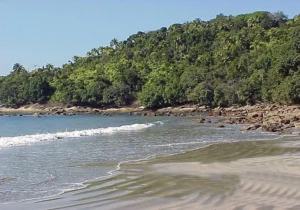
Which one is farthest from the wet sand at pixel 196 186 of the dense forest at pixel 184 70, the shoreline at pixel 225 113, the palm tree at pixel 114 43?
the palm tree at pixel 114 43

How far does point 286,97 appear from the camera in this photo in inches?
2437

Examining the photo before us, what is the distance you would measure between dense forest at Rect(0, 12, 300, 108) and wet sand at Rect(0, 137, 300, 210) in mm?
48045

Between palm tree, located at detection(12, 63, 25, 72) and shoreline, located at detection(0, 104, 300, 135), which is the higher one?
palm tree, located at detection(12, 63, 25, 72)

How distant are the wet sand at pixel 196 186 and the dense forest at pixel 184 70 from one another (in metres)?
48.0

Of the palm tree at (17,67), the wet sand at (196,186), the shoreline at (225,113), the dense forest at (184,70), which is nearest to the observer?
the wet sand at (196,186)

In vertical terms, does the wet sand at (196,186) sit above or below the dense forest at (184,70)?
below

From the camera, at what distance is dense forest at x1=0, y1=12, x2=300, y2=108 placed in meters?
76.6

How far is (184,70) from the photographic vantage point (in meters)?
106

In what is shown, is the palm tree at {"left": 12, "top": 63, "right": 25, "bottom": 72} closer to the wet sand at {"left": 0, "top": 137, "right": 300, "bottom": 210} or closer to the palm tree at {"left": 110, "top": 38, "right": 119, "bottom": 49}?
the palm tree at {"left": 110, "top": 38, "right": 119, "bottom": 49}

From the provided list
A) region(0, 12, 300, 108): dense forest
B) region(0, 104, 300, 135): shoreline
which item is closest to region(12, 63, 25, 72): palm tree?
region(0, 12, 300, 108): dense forest

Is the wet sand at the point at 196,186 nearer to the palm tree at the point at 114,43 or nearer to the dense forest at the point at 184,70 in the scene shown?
the dense forest at the point at 184,70

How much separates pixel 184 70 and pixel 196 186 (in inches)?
3723

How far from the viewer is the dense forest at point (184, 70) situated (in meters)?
76.6

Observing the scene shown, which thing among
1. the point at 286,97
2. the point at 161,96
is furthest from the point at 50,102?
the point at 286,97
